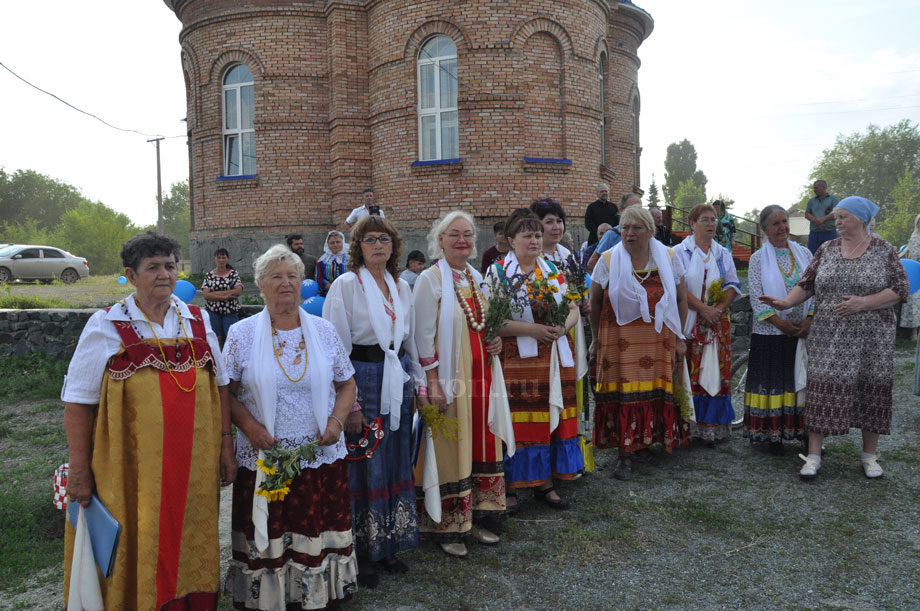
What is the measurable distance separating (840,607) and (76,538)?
3.67 m

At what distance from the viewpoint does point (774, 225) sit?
18.5 feet

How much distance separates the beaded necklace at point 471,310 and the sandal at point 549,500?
1437 millimetres

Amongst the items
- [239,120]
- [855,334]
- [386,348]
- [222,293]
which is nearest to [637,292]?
[855,334]

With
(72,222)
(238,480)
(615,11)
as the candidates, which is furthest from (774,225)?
(72,222)

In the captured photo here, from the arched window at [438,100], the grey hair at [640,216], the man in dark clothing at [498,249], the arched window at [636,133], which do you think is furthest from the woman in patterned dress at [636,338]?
the arched window at [636,133]

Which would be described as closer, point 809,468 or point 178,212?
point 809,468

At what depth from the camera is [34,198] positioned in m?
69.2

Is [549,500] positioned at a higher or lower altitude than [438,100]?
lower

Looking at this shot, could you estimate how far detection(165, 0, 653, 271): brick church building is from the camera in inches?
550

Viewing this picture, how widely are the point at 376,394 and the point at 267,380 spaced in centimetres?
77

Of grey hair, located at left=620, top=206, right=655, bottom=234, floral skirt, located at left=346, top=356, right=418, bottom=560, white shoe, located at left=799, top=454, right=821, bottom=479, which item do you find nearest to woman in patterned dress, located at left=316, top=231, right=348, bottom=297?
grey hair, located at left=620, top=206, right=655, bottom=234

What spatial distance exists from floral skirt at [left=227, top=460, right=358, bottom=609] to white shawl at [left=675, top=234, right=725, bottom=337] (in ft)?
12.4

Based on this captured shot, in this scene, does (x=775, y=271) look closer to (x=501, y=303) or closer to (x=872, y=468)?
(x=872, y=468)

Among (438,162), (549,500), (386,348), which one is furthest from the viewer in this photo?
(438,162)
